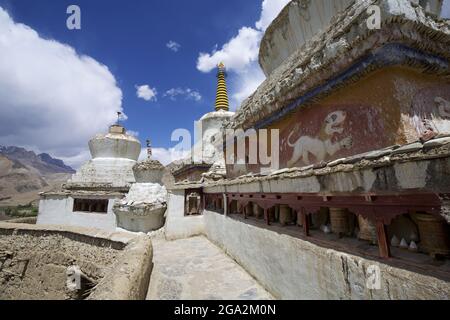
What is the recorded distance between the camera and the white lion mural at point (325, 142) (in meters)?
4.31

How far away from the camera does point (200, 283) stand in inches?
217

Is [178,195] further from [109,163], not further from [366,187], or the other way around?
[109,163]

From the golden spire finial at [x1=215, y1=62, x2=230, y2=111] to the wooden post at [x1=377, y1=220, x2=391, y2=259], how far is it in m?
22.7

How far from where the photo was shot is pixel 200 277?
5859mm

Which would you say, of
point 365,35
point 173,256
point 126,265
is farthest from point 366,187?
point 173,256

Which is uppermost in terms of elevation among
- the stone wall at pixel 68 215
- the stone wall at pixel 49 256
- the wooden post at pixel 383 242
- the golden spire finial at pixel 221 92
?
the golden spire finial at pixel 221 92

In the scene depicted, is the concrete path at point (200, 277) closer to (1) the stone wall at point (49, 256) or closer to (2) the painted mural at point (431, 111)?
(1) the stone wall at point (49, 256)

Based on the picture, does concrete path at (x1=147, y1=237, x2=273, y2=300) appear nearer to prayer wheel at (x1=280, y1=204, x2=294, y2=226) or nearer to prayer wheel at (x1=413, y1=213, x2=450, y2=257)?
prayer wheel at (x1=280, y1=204, x2=294, y2=226)

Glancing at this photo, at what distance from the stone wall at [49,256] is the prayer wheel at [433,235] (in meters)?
6.40

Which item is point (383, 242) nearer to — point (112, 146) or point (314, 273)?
point (314, 273)

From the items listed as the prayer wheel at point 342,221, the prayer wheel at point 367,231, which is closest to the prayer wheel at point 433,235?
the prayer wheel at point 367,231

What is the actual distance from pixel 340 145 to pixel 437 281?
105 inches

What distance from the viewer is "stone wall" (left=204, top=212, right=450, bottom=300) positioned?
210cm

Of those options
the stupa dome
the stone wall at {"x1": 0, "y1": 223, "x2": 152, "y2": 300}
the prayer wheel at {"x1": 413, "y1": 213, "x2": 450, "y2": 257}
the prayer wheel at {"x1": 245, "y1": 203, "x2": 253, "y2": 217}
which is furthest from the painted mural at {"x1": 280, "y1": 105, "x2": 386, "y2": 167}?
the stupa dome
